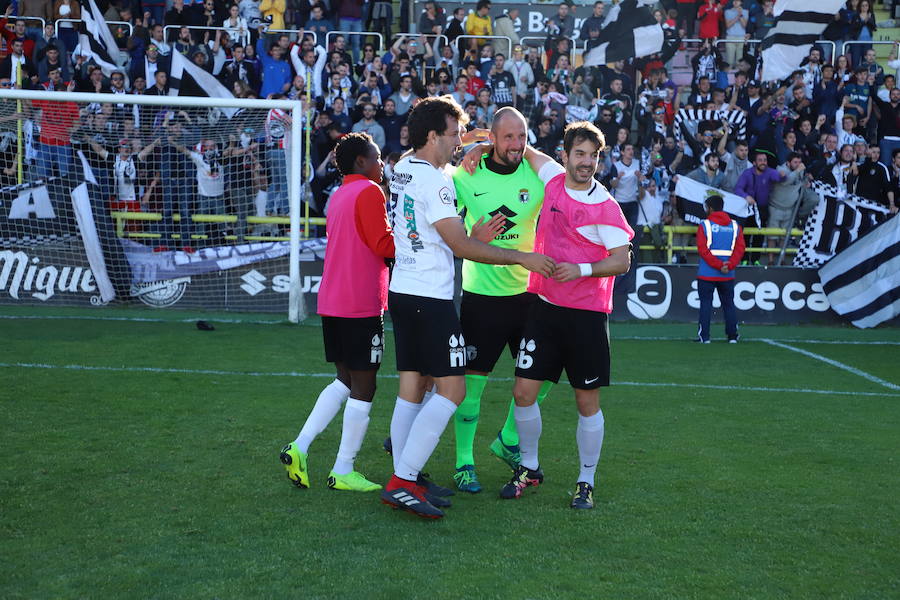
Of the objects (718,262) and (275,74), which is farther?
(275,74)

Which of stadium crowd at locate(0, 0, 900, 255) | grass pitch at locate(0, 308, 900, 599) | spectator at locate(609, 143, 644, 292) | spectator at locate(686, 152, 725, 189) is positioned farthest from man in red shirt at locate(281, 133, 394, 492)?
spectator at locate(686, 152, 725, 189)

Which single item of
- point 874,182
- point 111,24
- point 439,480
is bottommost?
point 439,480

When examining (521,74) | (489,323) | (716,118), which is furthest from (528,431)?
(521,74)

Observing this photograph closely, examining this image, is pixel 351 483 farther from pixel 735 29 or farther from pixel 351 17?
pixel 735 29

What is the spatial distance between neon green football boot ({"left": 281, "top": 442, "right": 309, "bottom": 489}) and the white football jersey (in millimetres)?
1103

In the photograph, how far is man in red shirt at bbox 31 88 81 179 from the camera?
45.1 ft

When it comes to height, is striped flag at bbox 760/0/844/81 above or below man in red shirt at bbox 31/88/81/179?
above

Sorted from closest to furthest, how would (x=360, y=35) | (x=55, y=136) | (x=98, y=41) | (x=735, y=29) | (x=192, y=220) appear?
1. (x=55, y=136)
2. (x=192, y=220)
3. (x=98, y=41)
4. (x=360, y=35)
5. (x=735, y=29)

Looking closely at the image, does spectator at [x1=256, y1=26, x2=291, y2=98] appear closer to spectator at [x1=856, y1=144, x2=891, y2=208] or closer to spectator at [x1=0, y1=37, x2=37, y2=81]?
spectator at [x1=0, y1=37, x2=37, y2=81]

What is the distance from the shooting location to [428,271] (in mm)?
4984

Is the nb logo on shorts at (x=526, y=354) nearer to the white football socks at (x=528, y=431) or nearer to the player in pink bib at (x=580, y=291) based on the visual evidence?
the player in pink bib at (x=580, y=291)

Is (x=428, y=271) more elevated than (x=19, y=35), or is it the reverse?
(x=19, y=35)

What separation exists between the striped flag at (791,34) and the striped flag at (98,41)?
12.3 m

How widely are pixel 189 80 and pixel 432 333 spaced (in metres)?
13.2
